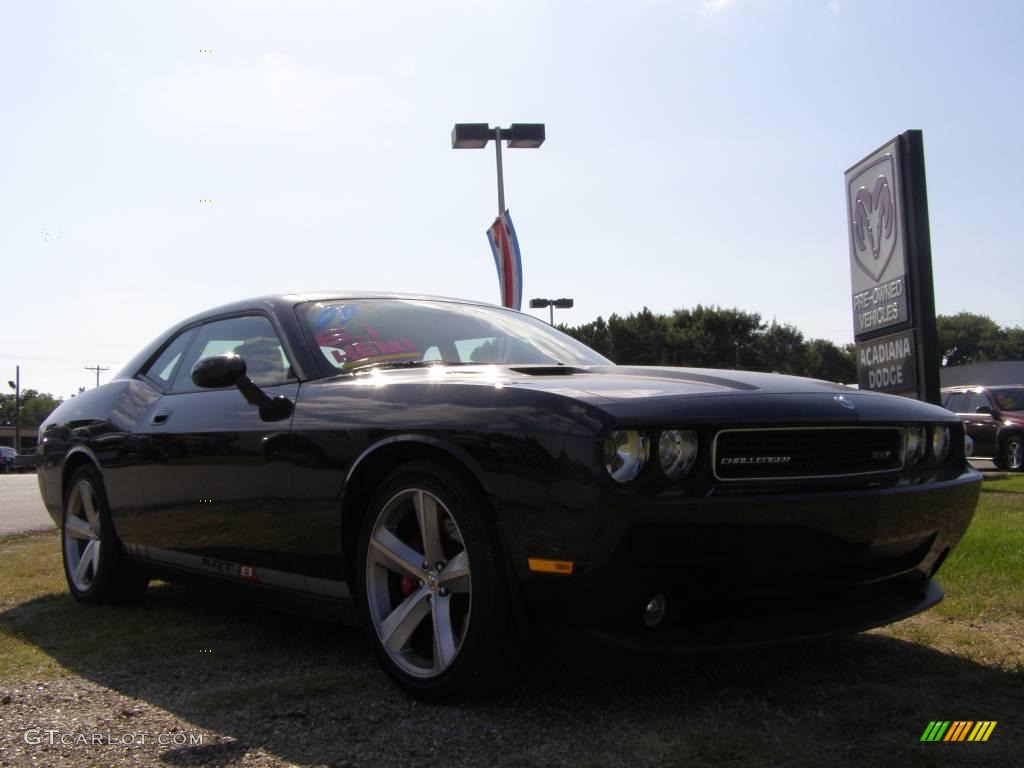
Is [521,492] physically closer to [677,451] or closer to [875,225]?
[677,451]

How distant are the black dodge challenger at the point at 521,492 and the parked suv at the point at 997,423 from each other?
46.9 feet

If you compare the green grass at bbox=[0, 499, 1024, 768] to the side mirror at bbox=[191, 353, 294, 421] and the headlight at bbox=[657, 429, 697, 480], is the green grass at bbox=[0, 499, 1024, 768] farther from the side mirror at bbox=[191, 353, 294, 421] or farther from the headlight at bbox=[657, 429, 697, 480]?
the side mirror at bbox=[191, 353, 294, 421]

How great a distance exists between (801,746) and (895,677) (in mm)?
754

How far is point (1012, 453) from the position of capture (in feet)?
52.5

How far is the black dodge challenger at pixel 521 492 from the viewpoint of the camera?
8.32 ft

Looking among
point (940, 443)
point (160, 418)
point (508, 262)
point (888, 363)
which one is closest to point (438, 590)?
point (940, 443)

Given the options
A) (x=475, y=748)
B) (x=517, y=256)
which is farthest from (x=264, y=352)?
(x=517, y=256)

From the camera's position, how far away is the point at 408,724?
271 cm

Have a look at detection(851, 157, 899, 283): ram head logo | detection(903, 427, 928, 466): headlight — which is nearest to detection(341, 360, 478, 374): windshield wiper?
detection(903, 427, 928, 466): headlight

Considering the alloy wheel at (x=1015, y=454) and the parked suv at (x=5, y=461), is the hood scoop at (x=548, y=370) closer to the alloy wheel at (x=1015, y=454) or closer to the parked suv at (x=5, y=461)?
the alloy wheel at (x=1015, y=454)

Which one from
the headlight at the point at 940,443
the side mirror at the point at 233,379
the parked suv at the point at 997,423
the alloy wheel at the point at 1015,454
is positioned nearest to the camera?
the headlight at the point at 940,443

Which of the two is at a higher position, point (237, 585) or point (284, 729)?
point (237, 585)

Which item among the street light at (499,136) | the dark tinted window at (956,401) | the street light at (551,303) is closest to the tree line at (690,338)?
the street light at (551,303)

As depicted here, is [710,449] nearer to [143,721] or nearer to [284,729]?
[284,729]
